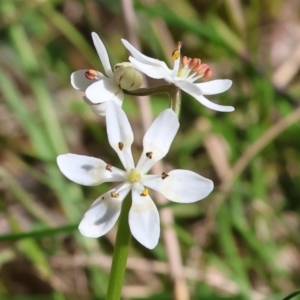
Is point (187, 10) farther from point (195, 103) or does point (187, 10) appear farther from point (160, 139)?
point (160, 139)

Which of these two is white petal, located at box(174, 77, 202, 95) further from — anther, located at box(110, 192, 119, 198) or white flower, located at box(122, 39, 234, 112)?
anther, located at box(110, 192, 119, 198)

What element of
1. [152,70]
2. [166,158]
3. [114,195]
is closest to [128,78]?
[152,70]

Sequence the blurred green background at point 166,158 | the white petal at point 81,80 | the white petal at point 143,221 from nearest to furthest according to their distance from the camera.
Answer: the white petal at point 143,221, the white petal at point 81,80, the blurred green background at point 166,158

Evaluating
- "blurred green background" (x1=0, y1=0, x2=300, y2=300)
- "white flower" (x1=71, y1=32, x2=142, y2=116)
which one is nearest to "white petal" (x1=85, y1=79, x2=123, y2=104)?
"white flower" (x1=71, y1=32, x2=142, y2=116)

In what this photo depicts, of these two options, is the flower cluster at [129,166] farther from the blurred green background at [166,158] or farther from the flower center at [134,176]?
the blurred green background at [166,158]

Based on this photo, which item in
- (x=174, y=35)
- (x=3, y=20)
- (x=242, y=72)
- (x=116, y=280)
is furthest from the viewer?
(x=174, y=35)

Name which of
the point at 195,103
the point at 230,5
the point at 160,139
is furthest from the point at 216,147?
the point at 160,139

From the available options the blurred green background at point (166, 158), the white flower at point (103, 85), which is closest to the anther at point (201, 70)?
the white flower at point (103, 85)
